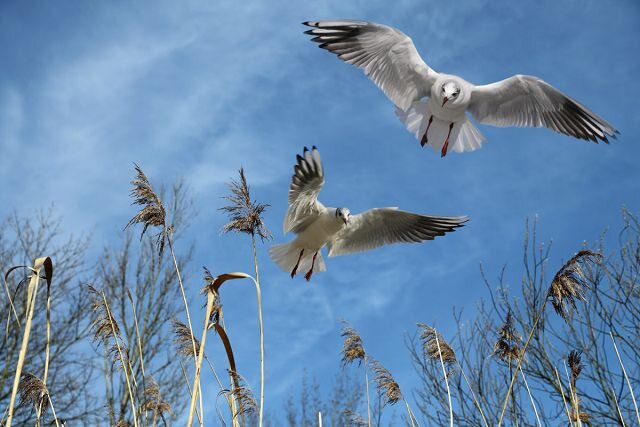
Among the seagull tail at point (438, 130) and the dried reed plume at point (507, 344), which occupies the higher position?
the seagull tail at point (438, 130)

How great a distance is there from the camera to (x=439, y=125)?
6.19 m

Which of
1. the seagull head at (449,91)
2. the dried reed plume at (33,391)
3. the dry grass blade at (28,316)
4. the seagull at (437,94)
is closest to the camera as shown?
the dry grass blade at (28,316)

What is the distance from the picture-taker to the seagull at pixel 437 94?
236 inches

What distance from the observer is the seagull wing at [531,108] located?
6.11m

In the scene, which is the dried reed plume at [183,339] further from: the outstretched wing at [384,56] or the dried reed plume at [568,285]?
the outstretched wing at [384,56]

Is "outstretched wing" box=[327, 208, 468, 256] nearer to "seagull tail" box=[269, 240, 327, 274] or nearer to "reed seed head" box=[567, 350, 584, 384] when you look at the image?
"seagull tail" box=[269, 240, 327, 274]

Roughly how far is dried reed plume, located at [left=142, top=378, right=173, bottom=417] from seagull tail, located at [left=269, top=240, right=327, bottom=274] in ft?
7.08

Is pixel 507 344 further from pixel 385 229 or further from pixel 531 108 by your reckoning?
pixel 531 108

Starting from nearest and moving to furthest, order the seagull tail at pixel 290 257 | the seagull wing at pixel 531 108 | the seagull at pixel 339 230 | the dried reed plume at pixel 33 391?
the dried reed plume at pixel 33 391
the seagull at pixel 339 230
the seagull tail at pixel 290 257
the seagull wing at pixel 531 108

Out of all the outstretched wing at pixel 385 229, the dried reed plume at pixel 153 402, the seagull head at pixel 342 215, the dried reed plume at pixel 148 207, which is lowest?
the dried reed plume at pixel 153 402

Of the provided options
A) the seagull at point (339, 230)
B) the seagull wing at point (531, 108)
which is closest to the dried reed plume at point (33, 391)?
the seagull at point (339, 230)

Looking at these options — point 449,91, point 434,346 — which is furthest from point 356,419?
point 449,91

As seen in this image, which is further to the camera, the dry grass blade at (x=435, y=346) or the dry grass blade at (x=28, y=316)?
the dry grass blade at (x=435, y=346)

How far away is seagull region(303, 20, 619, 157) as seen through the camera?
236 inches
